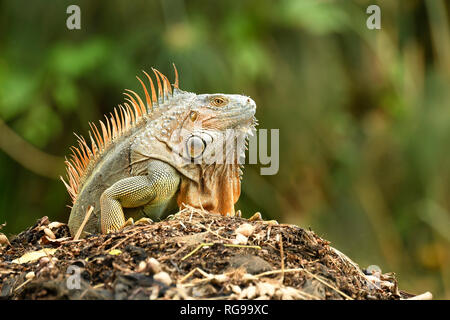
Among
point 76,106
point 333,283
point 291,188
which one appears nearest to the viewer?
point 333,283

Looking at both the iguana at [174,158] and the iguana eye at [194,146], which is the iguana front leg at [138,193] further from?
the iguana eye at [194,146]

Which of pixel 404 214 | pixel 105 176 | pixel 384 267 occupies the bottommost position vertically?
pixel 384 267

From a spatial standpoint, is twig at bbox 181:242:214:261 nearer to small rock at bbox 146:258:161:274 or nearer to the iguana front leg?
small rock at bbox 146:258:161:274

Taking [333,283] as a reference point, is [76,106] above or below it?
above

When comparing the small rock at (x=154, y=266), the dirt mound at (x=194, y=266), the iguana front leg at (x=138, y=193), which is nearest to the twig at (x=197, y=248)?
the dirt mound at (x=194, y=266)

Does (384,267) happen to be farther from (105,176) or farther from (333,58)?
(105,176)
